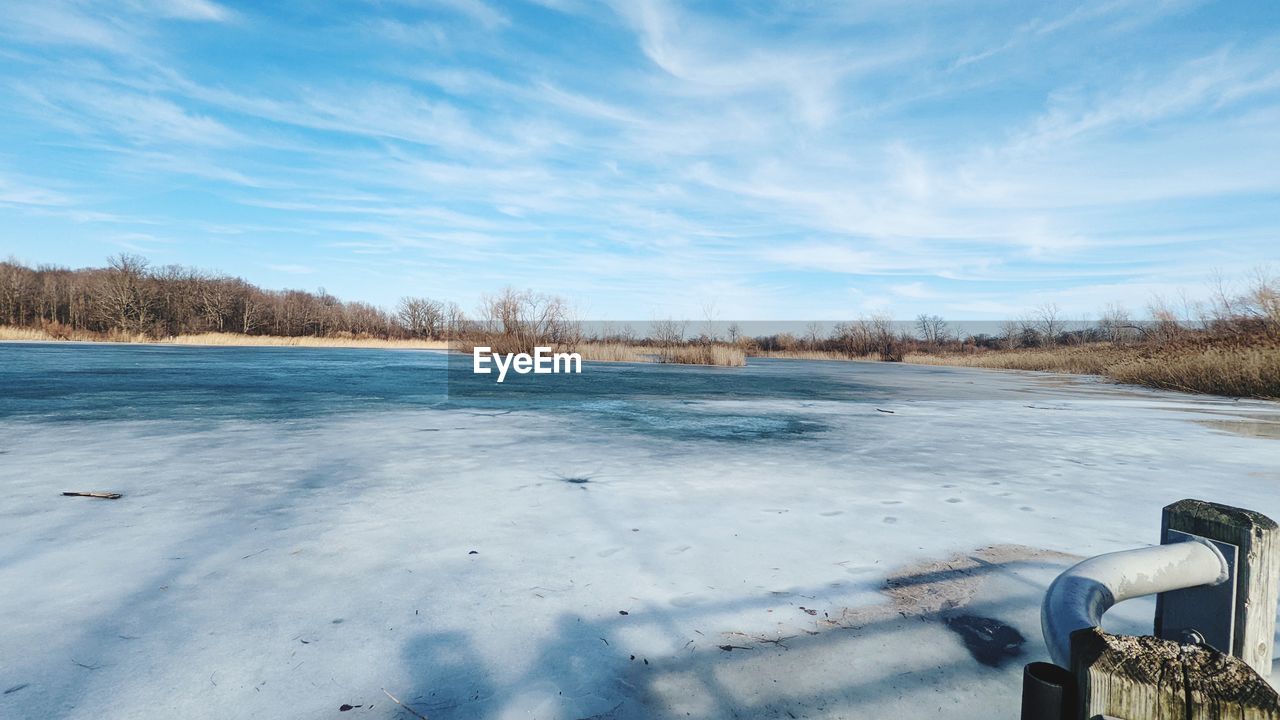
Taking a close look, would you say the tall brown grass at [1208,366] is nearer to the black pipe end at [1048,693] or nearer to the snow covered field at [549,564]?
the snow covered field at [549,564]

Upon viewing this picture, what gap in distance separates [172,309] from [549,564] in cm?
4483

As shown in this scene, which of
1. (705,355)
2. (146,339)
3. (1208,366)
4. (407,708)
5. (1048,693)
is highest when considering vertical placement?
(1208,366)

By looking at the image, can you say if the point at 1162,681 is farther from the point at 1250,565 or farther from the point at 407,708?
the point at 407,708

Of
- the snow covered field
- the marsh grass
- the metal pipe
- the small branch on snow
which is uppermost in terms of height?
→ the metal pipe

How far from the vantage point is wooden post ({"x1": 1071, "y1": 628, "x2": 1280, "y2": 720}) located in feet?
1.89

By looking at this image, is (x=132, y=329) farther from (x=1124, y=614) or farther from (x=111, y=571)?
(x=1124, y=614)

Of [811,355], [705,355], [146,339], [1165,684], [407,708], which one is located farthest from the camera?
[146,339]

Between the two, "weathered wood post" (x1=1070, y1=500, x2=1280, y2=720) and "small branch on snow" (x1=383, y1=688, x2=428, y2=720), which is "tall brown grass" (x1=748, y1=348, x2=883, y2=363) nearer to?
"small branch on snow" (x1=383, y1=688, x2=428, y2=720)

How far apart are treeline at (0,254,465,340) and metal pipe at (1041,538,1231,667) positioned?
123 ft

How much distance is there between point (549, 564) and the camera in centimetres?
→ 184

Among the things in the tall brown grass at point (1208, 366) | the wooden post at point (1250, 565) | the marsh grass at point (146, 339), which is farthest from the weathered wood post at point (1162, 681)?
the marsh grass at point (146, 339)

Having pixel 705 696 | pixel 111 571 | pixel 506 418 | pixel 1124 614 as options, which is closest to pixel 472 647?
pixel 705 696

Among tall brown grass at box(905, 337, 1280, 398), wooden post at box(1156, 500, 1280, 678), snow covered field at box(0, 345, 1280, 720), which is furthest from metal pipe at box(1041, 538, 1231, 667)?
tall brown grass at box(905, 337, 1280, 398)

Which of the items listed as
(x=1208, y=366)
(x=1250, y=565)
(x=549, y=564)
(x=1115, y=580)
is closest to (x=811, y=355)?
(x=1208, y=366)
